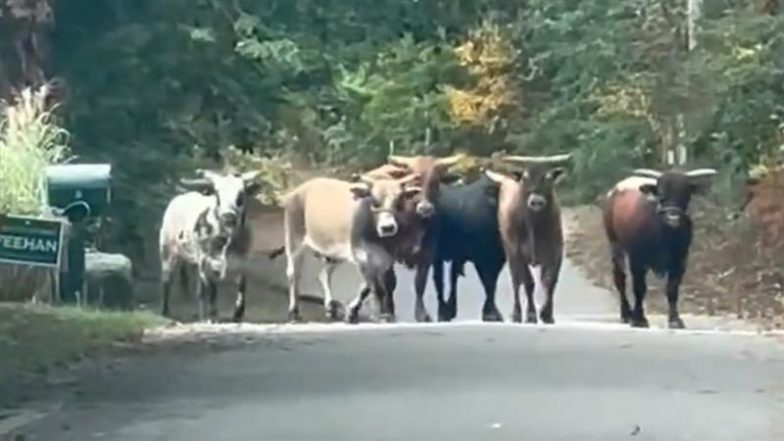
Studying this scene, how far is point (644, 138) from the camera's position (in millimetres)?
26891

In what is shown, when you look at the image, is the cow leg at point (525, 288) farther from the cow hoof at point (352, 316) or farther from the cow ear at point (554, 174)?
the cow hoof at point (352, 316)

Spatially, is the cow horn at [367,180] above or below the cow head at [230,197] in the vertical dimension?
above

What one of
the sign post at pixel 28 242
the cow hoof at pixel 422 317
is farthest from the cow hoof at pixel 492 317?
the sign post at pixel 28 242

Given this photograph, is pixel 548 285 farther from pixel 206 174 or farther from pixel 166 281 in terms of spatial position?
pixel 166 281

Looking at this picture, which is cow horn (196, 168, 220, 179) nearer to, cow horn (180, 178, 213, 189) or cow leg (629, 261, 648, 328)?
cow horn (180, 178, 213, 189)

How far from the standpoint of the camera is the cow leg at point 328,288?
22320mm

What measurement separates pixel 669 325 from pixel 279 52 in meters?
8.84

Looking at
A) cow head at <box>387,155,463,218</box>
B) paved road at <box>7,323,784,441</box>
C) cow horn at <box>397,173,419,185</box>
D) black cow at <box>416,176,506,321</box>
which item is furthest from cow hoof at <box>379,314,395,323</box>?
paved road at <box>7,323,784,441</box>

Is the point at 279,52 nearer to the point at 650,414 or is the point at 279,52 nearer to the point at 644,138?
the point at 644,138

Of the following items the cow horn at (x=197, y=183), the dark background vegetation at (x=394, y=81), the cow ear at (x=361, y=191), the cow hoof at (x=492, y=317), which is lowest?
the cow hoof at (x=492, y=317)

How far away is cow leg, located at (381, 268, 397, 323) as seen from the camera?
854 inches

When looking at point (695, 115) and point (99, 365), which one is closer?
point (99, 365)

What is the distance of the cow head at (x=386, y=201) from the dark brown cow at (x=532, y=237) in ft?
3.14

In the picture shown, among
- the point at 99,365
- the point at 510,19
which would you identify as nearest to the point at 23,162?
the point at 99,365
